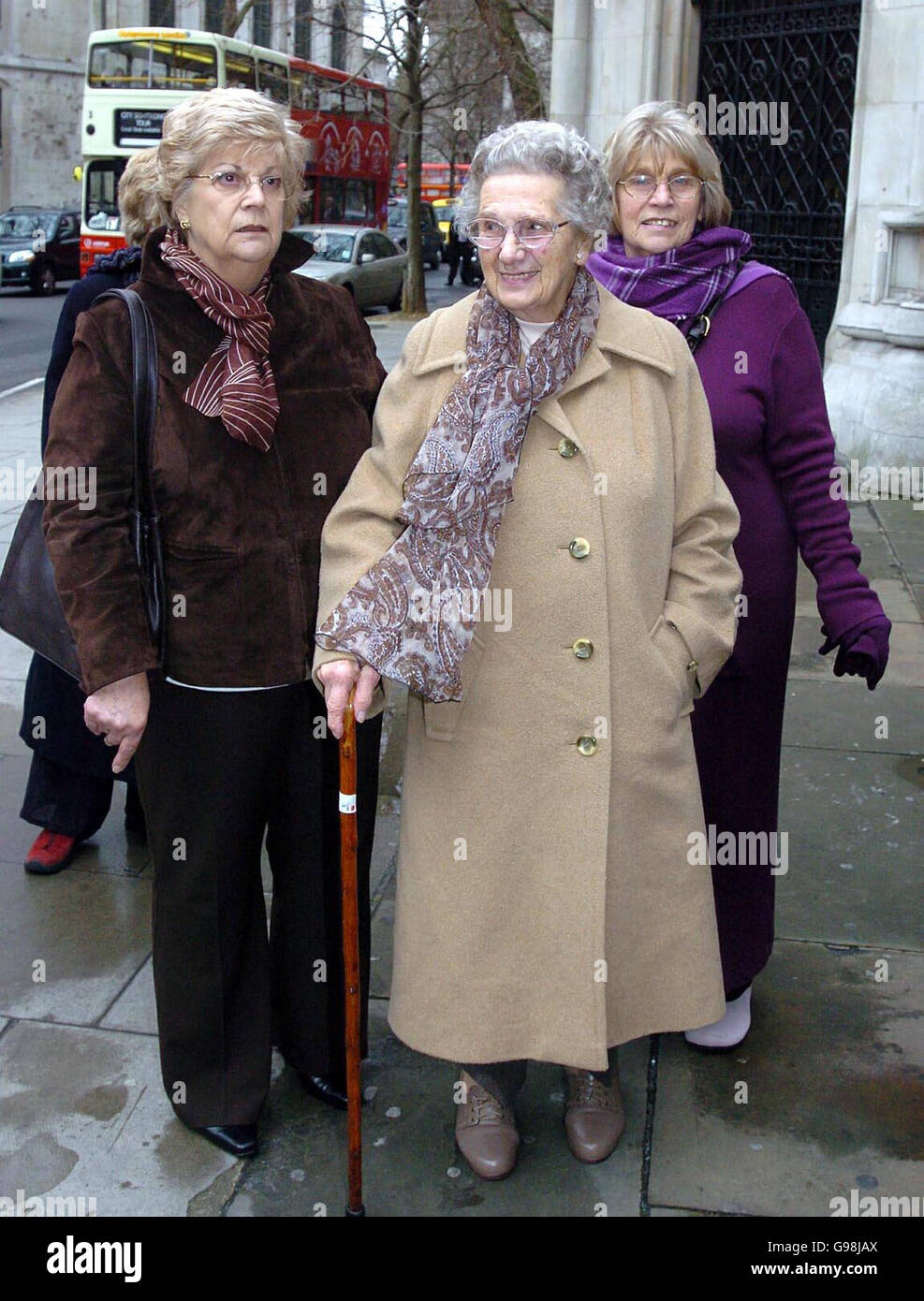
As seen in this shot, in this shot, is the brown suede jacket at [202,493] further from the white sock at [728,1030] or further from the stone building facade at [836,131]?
the stone building facade at [836,131]

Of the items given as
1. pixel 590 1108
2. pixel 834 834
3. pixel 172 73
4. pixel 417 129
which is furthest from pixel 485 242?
pixel 417 129

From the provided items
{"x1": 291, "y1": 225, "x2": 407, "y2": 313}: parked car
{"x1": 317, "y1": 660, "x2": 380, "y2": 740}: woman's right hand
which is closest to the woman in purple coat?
{"x1": 317, "y1": 660, "x2": 380, "y2": 740}: woman's right hand

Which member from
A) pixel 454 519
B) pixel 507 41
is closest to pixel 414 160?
pixel 507 41

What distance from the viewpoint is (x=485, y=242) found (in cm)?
257

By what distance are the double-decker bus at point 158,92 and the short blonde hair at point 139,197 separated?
61.5 ft

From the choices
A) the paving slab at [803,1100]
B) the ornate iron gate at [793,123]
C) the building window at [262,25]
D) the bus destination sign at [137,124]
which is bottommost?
the paving slab at [803,1100]

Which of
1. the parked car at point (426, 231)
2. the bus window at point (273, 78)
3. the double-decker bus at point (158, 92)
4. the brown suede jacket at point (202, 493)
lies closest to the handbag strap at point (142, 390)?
the brown suede jacket at point (202, 493)

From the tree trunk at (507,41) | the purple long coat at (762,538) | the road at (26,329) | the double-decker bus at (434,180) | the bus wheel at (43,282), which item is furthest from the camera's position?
the double-decker bus at (434,180)

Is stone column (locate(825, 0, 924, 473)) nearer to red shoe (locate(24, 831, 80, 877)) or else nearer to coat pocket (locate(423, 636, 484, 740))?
red shoe (locate(24, 831, 80, 877))

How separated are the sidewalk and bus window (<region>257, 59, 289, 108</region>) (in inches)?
895

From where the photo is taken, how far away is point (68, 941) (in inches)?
152

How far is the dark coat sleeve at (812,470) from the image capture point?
10.1 feet
